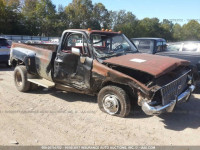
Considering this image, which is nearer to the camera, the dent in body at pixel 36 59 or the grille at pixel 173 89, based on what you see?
the grille at pixel 173 89

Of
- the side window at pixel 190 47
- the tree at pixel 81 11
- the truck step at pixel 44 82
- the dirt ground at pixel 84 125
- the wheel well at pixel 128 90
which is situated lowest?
the dirt ground at pixel 84 125

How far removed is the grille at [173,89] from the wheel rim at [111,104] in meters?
1.01

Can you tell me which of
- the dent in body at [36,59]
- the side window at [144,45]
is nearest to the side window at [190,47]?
the side window at [144,45]

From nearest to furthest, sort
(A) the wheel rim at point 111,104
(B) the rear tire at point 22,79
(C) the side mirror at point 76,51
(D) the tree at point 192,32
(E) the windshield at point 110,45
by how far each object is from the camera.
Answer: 1. (A) the wheel rim at point 111,104
2. (C) the side mirror at point 76,51
3. (E) the windshield at point 110,45
4. (B) the rear tire at point 22,79
5. (D) the tree at point 192,32

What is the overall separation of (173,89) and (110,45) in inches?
79.2

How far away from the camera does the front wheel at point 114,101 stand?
4336mm

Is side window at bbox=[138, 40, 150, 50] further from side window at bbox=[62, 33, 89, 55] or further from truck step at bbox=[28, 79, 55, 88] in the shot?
truck step at bbox=[28, 79, 55, 88]

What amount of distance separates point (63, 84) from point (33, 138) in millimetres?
2061

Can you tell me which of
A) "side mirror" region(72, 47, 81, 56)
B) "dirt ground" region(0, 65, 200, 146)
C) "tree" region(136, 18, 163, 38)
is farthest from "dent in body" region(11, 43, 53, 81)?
"tree" region(136, 18, 163, 38)

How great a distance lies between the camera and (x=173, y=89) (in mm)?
4289

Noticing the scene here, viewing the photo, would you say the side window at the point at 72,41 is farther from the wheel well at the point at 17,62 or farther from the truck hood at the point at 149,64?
the wheel well at the point at 17,62

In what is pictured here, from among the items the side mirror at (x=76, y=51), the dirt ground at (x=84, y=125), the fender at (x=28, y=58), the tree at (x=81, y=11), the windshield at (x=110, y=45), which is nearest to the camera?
the dirt ground at (x=84, y=125)

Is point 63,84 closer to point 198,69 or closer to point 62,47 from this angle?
point 62,47

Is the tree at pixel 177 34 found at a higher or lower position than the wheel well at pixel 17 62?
higher
